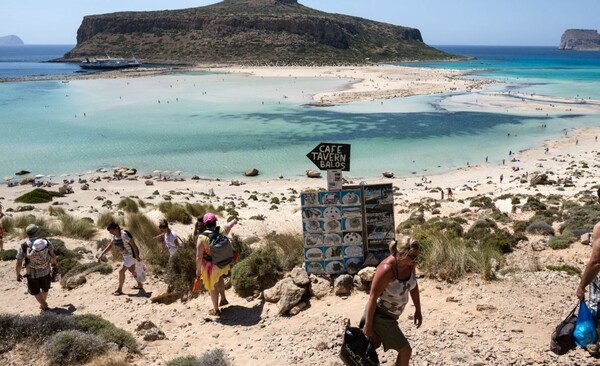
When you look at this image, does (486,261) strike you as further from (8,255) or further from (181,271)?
(8,255)

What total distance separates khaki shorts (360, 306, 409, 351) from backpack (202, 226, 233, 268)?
10.1 feet

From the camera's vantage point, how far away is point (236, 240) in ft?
30.3

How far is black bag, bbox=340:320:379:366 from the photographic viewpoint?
4391mm

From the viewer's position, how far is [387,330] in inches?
174

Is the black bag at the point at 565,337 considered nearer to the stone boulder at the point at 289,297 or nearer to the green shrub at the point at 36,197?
the stone boulder at the point at 289,297

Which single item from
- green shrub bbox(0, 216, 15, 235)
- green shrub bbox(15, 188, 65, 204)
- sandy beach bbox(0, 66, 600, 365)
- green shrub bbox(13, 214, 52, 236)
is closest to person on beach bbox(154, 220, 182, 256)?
sandy beach bbox(0, 66, 600, 365)

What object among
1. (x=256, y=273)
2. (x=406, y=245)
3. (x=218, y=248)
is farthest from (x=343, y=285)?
(x=406, y=245)

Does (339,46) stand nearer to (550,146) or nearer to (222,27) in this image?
(222,27)

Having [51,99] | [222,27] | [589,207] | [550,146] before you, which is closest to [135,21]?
[222,27]

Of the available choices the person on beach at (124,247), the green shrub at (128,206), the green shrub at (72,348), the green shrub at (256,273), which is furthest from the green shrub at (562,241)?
the green shrub at (128,206)

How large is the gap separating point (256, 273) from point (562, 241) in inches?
261

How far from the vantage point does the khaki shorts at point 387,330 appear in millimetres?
4410

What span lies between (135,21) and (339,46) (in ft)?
197

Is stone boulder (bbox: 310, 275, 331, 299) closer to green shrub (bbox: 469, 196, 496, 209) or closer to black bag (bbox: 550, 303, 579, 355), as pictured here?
black bag (bbox: 550, 303, 579, 355)
